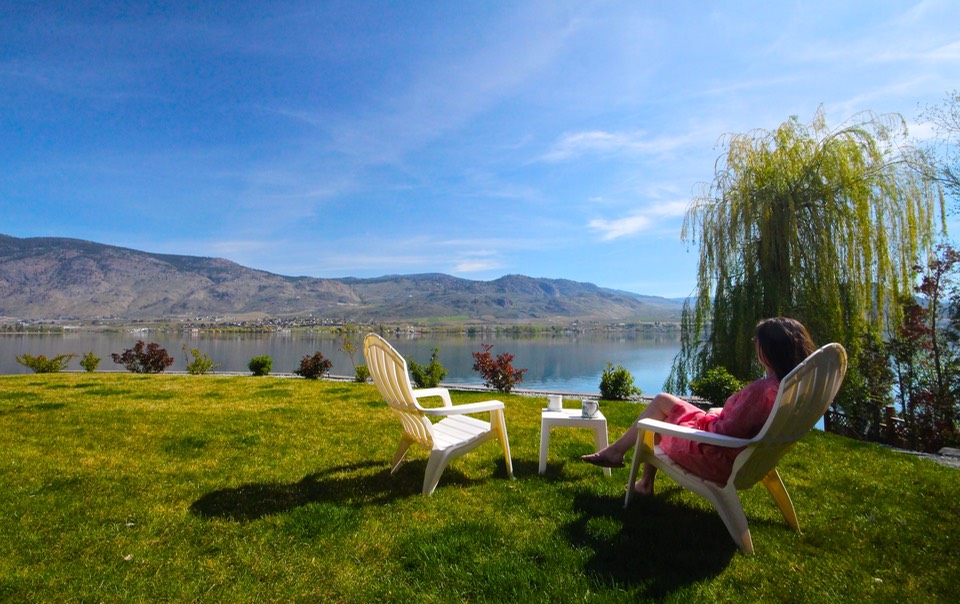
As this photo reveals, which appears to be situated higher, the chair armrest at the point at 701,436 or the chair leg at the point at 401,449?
the chair armrest at the point at 701,436

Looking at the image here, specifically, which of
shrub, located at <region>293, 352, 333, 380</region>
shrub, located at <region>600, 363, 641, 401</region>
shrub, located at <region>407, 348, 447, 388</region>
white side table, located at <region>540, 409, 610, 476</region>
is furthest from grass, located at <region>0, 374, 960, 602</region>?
shrub, located at <region>293, 352, 333, 380</region>

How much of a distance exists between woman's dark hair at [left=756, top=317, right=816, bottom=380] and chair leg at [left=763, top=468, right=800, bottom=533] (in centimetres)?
67

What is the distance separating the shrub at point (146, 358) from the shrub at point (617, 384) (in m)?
12.6

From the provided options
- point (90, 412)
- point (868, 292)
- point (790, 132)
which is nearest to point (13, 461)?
point (90, 412)

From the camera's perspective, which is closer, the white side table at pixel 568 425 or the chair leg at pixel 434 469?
the chair leg at pixel 434 469

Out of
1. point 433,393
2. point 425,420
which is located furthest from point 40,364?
point 425,420

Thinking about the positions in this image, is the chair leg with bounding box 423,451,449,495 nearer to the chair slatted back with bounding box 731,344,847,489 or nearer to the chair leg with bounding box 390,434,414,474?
the chair leg with bounding box 390,434,414,474

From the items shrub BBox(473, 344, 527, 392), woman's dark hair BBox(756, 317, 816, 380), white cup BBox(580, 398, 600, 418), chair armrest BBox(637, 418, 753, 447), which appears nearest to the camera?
chair armrest BBox(637, 418, 753, 447)

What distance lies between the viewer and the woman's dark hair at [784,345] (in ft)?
9.26

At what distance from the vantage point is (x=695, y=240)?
9461mm

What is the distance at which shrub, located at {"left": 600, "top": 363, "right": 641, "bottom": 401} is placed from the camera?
31.3 ft

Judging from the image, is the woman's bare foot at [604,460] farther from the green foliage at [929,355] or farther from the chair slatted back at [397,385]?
the green foliage at [929,355]

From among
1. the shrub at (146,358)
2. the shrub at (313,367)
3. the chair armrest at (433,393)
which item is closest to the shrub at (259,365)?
the shrub at (313,367)

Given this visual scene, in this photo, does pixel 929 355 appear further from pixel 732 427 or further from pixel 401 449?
pixel 401 449
